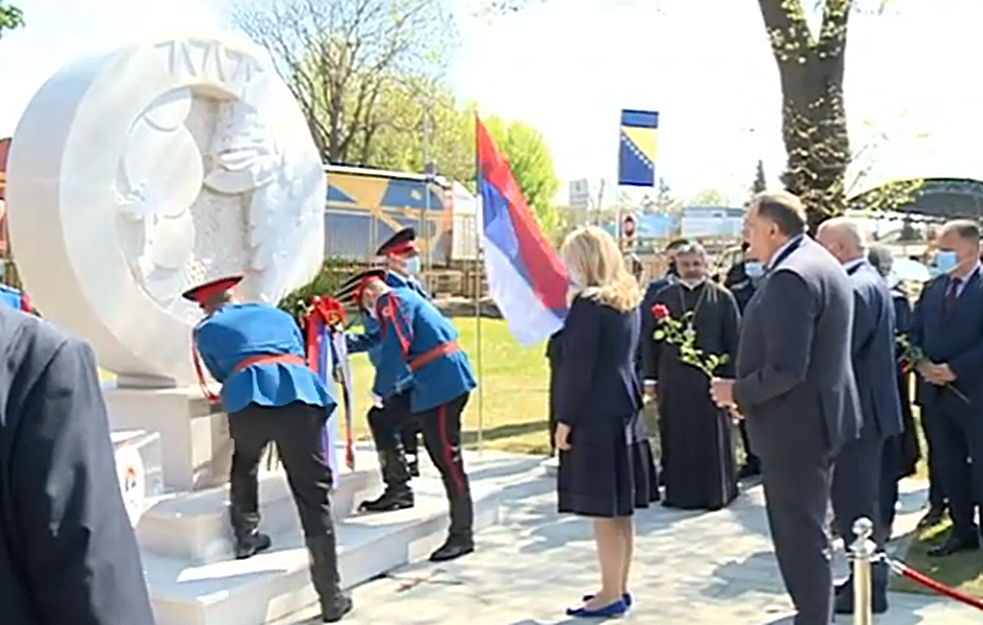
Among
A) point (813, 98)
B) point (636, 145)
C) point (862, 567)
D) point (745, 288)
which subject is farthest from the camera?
point (813, 98)

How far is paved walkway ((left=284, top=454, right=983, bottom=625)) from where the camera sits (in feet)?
20.4

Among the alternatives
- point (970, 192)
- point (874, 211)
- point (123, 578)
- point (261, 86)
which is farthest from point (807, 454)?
point (970, 192)

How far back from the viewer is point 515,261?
9539 millimetres

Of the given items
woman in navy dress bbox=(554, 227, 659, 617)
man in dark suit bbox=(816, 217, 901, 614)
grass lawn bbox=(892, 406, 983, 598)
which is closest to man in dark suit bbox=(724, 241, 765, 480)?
grass lawn bbox=(892, 406, 983, 598)

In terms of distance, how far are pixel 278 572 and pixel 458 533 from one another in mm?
1465

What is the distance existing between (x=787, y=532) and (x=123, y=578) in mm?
3779

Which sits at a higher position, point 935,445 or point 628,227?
point 628,227

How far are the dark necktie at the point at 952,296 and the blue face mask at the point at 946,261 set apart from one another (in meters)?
0.10

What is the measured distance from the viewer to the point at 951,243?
7258mm

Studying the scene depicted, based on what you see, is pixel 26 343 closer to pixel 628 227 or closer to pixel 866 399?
pixel 866 399

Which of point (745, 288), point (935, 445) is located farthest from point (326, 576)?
point (745, 288)

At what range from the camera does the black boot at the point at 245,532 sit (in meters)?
6.36

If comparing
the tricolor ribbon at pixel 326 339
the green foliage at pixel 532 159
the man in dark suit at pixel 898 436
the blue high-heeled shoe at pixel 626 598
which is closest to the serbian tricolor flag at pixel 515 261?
the tricolor ribbon at pixel 326 339

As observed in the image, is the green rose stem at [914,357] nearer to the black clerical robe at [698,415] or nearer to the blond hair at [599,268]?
the black clerical robe at [698,415]
